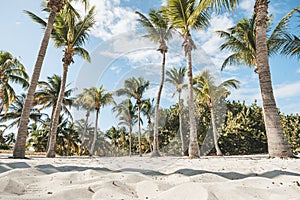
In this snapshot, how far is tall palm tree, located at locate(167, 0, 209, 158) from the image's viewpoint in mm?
9242

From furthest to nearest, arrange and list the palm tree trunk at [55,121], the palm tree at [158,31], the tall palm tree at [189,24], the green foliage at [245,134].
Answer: the green foliage at [245,134] → the palm tree at [158,31] → the palm tree trunk at [55,121] → the tall palm tree at [189,24]

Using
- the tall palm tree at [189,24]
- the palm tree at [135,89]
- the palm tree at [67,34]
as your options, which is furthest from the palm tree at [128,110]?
the tall palm tree at [189,24]

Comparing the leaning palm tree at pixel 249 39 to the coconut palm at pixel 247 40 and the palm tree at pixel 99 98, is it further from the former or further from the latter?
the palm tree at pixel 99 98

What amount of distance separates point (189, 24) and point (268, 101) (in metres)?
5.57

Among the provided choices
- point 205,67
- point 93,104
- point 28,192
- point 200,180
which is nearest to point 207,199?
point 200,180

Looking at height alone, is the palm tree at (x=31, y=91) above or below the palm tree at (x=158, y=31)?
below

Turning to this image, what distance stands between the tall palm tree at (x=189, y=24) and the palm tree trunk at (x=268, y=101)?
2771 mm

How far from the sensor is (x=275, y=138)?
5.97 m

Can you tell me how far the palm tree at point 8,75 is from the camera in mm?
16469

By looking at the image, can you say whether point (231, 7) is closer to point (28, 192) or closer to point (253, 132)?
point (28, 192)

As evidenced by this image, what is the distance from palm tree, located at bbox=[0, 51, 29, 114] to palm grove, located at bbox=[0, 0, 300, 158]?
0.23 feet

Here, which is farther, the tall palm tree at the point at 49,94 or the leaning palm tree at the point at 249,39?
the tall palm tree at the point at 49,94

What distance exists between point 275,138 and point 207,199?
17.2 ft

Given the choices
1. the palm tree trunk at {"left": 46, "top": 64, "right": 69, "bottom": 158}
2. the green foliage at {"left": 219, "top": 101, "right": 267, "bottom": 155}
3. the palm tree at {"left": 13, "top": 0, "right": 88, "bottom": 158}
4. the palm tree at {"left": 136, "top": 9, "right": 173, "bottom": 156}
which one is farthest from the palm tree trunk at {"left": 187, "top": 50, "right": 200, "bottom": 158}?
the green foliage at {"left": 219, "top": 101, "right": 267, "bottom": 155}
